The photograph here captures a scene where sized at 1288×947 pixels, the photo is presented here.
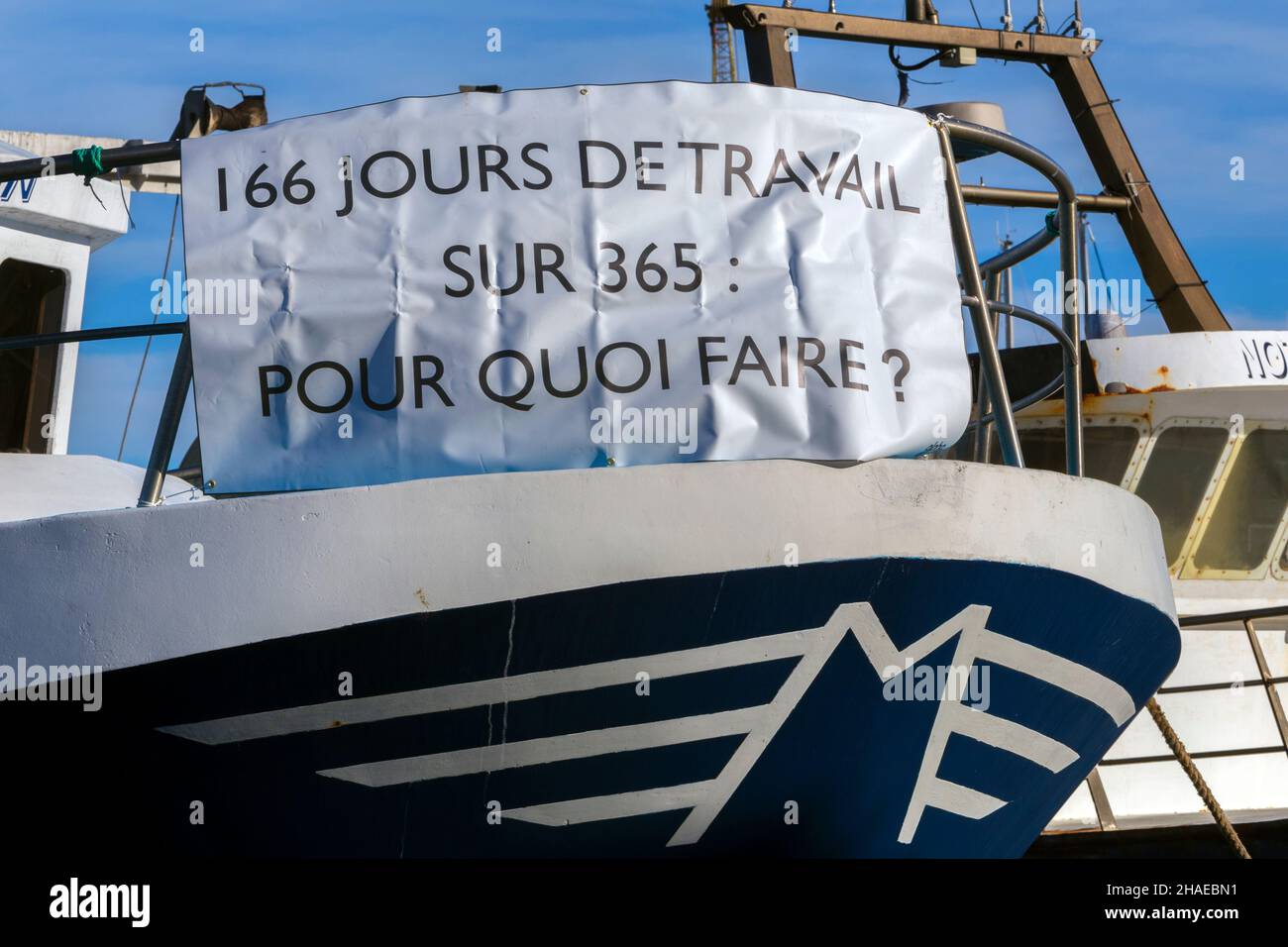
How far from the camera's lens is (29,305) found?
22.8ft

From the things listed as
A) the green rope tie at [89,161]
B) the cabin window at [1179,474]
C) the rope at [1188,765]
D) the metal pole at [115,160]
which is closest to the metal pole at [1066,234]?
the rope at [1188,765]

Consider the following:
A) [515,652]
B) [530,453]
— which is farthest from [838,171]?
[515,652]

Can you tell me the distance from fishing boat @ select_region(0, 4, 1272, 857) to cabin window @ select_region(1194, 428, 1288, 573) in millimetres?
6196

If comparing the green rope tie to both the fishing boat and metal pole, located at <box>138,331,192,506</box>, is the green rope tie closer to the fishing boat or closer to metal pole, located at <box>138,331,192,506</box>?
the fishing boat

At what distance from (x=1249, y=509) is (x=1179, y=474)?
0.60 meters

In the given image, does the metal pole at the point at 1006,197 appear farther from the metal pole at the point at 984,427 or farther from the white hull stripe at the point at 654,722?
the white hull stripe at the point at 654,722

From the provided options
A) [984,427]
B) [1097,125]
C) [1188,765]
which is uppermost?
[1097,125]

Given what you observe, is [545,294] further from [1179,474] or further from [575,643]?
[1179,474]

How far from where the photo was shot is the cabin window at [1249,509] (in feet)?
34.7

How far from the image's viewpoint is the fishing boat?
151 inches

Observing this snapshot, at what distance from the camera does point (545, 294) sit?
4.16 meters

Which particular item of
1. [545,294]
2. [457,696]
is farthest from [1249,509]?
[457,696]

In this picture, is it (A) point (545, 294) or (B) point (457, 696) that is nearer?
(B) point (457, 696)
